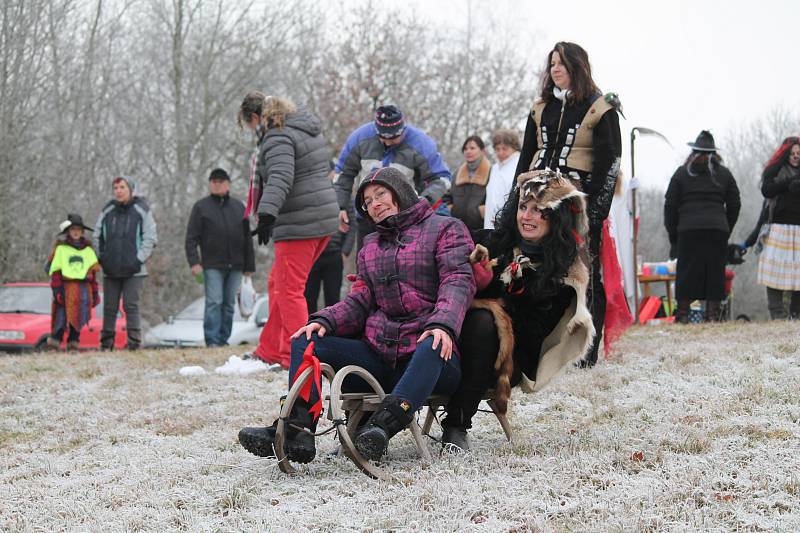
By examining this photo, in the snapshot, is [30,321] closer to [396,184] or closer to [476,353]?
[396,184]

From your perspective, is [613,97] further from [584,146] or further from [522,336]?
[522,336]

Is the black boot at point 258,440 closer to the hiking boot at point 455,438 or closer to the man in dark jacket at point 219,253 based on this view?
the hiking boot at point 455,438

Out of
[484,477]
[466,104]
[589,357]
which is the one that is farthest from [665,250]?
[484,477]

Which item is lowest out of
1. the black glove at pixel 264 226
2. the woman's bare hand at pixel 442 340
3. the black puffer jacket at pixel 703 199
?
the woman's bare hand at pixel 442 340

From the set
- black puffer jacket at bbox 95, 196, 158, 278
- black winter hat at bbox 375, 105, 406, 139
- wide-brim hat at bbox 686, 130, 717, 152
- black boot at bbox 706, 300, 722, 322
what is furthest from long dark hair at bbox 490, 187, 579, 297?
black puffer jacket at bbox 95, 196, 158, 278

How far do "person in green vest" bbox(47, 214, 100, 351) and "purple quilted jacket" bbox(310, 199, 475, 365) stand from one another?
319 inches

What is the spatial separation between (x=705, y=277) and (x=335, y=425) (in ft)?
25.4

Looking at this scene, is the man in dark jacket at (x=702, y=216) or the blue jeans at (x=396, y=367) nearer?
the blue jeans at (x=396, y=367)

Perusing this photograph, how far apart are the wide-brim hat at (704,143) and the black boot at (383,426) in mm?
7447

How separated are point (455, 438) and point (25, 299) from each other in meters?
12.1

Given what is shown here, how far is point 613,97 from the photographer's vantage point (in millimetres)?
5984

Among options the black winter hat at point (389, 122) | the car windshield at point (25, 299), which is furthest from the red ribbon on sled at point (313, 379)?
the car windshield at point (25, 299)

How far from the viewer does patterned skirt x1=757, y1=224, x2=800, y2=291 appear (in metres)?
10.2

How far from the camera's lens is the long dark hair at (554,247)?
174 inches
